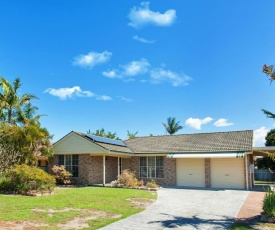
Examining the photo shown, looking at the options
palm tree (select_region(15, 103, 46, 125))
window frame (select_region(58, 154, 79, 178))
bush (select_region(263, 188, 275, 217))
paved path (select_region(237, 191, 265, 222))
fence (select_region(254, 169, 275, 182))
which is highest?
palm tree (select_region(15, 103, 46, 125))

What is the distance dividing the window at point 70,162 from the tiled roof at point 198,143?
663cm

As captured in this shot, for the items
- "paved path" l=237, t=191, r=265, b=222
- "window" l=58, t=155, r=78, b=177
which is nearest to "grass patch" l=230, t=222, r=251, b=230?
"paved path" l=237, t=191, r=265, b=222

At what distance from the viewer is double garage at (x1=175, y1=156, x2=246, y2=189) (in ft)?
85.3

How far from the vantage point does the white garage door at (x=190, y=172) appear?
27.7 metres

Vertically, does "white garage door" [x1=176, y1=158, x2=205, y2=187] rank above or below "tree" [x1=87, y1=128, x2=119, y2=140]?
below

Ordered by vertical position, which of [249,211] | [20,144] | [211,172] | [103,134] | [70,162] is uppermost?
[103,134]

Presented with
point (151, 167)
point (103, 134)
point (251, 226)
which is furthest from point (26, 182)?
point (103, 134)

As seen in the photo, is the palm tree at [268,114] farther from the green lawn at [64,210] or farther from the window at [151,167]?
the window at [151,167]

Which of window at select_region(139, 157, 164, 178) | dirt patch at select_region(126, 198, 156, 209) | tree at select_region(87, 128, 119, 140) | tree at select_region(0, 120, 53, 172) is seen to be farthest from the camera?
tree at select_region(87, 128, 119, 140)

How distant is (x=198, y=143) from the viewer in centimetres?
2992

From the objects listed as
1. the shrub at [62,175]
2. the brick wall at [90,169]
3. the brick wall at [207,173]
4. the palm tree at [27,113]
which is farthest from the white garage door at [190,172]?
the palm tree at [27,113]

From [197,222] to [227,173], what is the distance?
52.4 feet

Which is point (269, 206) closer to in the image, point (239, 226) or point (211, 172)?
point (239, 226)

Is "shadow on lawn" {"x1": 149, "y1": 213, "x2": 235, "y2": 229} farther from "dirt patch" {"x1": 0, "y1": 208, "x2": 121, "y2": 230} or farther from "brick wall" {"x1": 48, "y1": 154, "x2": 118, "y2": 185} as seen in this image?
"brick wall" {"x1": 48, "y1": 154, "x2": 118, "y2": 185}
